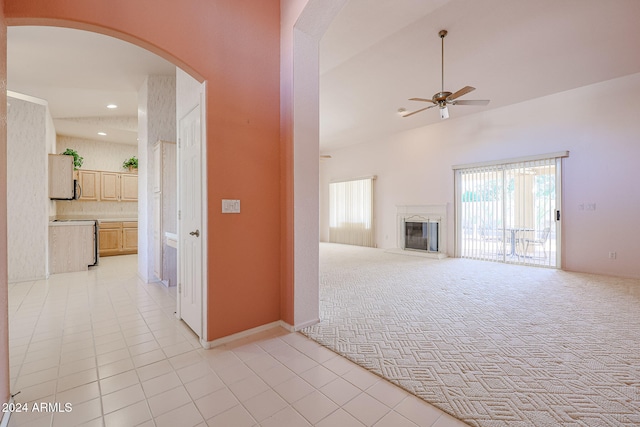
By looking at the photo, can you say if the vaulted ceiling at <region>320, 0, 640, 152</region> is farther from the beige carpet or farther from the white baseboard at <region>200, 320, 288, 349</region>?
the white baseboard at <region>200, 320, 288, 349</region>

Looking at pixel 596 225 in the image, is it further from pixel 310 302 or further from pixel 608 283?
pixel 310 302

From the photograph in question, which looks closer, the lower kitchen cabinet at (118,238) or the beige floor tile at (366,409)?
the beige floor tile at (366,409)

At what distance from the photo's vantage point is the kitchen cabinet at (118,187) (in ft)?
23.0

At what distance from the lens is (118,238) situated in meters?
6.88

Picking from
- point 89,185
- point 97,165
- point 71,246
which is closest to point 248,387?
point 71,246

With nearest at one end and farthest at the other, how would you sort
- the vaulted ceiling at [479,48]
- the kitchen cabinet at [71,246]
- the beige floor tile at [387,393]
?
the beige floor tile at [387,393]
the vaulted ceiling at [479,48]
the kitchen cabinet at [71,246]

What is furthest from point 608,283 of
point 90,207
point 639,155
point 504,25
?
point 90,207

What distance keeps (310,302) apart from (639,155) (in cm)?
576

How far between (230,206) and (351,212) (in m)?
6.99

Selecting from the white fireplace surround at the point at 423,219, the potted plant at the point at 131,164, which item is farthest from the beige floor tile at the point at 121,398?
the potted plant at the point at 131,164

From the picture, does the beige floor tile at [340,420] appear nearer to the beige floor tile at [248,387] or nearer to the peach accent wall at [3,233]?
the beige floor tile at [248,387]

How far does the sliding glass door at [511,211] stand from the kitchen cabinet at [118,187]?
8382 millimetres

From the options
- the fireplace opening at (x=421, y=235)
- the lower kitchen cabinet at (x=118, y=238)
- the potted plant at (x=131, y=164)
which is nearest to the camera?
the lower kitchen cabinet at (x=118, y=238)

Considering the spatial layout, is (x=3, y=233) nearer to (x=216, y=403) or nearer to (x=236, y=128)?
(x=216, y=403)
